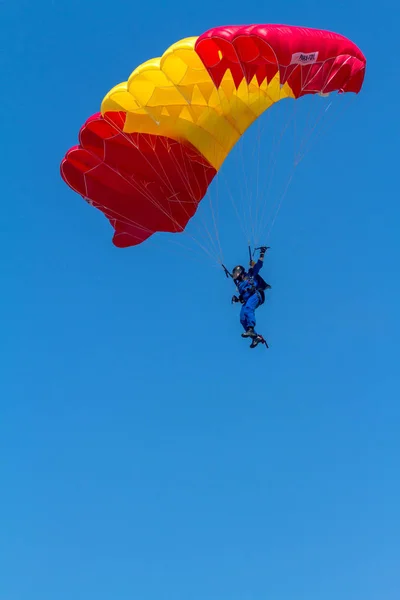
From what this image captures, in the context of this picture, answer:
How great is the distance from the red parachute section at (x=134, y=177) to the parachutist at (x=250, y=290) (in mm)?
2314

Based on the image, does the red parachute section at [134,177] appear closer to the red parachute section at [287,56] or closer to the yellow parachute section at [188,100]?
the yellow parachute section at [188,100]

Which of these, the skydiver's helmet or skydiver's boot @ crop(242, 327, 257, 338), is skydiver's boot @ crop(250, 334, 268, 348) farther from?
the skydiver's helmet

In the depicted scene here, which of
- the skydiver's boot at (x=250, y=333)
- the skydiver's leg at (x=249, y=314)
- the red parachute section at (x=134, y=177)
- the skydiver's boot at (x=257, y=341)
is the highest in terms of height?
the red parachute section at (x=134, y=177)

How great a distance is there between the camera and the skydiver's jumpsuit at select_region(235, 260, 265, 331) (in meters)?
17.7

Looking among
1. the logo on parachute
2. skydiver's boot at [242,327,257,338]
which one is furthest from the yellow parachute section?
skydiver's boot at [242,327,257,338]

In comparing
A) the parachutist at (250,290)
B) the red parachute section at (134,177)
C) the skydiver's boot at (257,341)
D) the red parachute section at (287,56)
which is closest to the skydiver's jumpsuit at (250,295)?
the parachutist at (250,290)

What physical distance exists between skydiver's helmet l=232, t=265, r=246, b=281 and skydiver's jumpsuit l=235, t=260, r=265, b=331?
90 millimetres

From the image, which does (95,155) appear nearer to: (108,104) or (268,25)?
(108,104)

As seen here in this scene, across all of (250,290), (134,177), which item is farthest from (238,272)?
(134,177)

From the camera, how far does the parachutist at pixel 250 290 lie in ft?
58.1

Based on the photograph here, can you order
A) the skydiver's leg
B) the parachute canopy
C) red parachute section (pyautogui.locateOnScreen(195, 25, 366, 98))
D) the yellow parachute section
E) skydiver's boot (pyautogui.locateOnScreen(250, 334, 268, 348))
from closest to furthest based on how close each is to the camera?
red parachute section (pyautogui.locateOnScreen(195, 25, 366, 98)), the parachute canopy, the yellow parachute section, skydiver's boot (pyautogui.locateOnScreen(250, 334, 268, 348)), the skydiver's leg

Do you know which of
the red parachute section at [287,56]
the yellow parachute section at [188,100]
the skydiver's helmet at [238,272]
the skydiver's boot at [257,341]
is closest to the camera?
the red parachute section at [287,56]

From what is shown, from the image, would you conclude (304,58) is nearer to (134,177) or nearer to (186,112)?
(186,112)

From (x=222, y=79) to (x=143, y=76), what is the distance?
1.41 m
